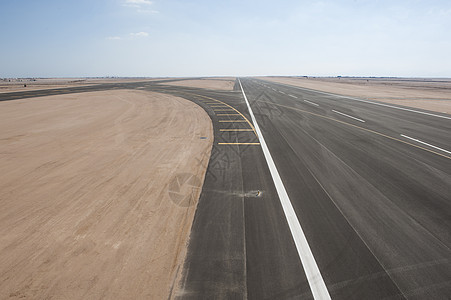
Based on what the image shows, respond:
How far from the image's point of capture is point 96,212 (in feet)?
16.5

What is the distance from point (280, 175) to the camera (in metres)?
6.80

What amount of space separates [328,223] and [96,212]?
17.6 ft

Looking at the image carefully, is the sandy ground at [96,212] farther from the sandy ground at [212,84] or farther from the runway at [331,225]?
the sandy ground at [212,84]

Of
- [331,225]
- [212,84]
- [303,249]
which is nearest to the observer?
[303,249]

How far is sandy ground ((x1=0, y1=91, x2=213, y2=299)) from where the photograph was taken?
3377 millimetres

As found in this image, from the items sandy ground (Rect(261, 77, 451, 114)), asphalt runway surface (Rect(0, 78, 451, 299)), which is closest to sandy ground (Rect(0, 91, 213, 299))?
asphalt runway surface (Rect(0, 78, 451, 299))

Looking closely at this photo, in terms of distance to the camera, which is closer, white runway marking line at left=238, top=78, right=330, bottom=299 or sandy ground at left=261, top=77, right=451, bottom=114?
white runway marking line at left=238, top=78, right=330, bottom=299

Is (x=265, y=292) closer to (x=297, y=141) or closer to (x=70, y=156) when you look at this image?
(x=297, y=141)

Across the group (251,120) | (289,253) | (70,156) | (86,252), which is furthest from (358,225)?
(251,120)

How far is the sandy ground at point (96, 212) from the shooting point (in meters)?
3.38

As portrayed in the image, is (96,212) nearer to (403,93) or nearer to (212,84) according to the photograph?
(403,93)

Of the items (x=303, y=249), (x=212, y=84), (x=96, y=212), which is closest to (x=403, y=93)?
(x=212, y=84)

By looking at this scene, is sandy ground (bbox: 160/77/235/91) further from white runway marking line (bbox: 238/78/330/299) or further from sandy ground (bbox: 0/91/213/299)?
white runway marking line (bbox: 238/78/330/299)

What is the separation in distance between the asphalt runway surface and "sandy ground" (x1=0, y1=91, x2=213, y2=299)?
623mm
